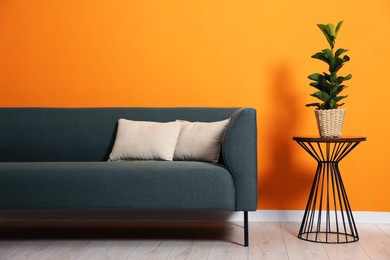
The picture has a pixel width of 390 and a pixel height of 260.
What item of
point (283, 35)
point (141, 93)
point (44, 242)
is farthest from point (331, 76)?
point (44, 242)

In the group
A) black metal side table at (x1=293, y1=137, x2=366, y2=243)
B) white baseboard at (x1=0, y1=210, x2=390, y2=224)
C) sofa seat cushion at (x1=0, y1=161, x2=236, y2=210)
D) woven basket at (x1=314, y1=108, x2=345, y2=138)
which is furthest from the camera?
white baseboard at (x1=0, y1=210, x2=390, y2=224)

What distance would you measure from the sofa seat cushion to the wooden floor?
24cm

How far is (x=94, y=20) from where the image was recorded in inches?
182

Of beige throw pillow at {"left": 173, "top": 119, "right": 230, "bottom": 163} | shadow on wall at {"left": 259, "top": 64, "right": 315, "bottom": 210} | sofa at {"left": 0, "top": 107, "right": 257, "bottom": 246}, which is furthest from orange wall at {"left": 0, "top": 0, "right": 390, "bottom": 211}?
sofa at {"left": 0, "top": 107, "right": 257, "bottom": 246}

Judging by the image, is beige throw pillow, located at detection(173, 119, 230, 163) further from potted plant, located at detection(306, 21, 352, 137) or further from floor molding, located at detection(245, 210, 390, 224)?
floor molding, located at detection(245, 210, 390, 224)

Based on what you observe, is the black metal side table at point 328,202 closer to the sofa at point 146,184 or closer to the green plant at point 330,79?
the green plant at point 330,79

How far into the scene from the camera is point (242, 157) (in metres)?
3.55

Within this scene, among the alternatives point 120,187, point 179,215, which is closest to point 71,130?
point 120,187

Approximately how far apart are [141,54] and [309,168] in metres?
1.46

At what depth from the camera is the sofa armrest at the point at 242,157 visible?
3549 millimetres

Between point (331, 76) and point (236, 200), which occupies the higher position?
point (331, 76)

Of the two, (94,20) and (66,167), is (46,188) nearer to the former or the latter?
(66,167)

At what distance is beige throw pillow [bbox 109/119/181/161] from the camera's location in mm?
3938

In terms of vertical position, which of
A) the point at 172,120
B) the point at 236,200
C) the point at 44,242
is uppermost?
the point at 172,120
